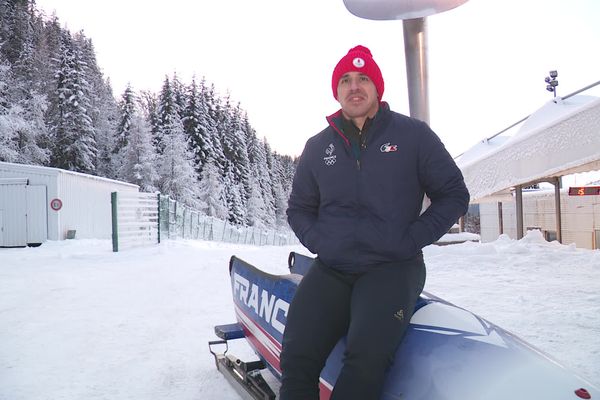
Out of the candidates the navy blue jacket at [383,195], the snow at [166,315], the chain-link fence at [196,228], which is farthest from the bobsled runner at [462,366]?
the chain-link fence at [196,228]

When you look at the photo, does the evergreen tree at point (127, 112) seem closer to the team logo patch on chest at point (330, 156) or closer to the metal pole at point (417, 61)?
the metal pole at point (417, 61)

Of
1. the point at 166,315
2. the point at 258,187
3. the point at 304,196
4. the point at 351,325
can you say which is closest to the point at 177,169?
the point at 258,187

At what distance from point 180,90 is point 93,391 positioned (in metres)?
43.0

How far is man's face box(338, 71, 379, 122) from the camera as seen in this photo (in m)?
2.34

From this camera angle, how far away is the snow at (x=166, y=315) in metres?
3.21

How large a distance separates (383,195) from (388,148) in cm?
25

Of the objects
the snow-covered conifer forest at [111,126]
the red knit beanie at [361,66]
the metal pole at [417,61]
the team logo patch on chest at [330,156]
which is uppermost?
the snow-covered conifer forest at [111,126]

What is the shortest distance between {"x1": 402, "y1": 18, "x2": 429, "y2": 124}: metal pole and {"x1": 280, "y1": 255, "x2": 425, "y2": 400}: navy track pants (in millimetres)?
7369

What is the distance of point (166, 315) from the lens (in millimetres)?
5164

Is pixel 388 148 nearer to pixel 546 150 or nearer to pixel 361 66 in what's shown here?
pixel 361 66

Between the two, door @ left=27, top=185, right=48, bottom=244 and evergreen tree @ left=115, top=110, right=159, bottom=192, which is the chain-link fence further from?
evergreen tree @ left=115, top=110, right=159, bottom=192

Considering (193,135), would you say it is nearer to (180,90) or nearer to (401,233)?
(180,90)

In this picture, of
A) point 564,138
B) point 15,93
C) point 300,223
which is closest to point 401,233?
point 300,223

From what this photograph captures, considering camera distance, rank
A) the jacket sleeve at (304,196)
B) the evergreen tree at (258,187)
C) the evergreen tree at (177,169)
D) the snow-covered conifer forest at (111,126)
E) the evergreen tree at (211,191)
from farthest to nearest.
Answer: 1. the evergreen tree at (258,187)
2. the evergreen tree at (211,191)
3. the evergreen tree at (177,169)
4. the snow-covered conifer forest at (111,126)
5. the jacket sleeve at (304,196)
